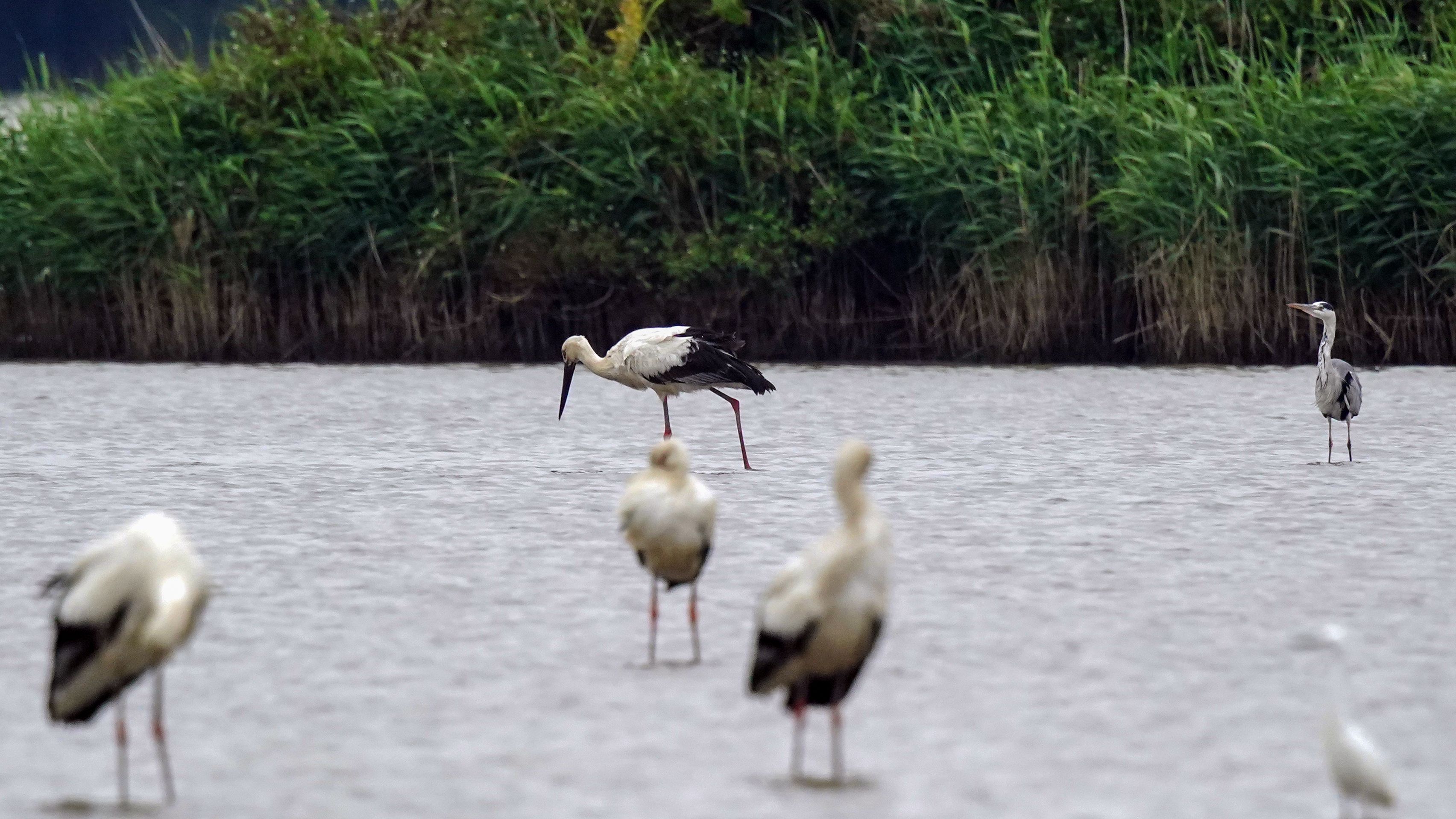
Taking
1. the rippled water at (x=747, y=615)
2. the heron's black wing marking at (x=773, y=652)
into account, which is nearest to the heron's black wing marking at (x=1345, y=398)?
the rippled water at (x=747, y=615)

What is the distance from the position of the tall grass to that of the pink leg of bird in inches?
575

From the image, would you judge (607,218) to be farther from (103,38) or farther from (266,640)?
(103,38)

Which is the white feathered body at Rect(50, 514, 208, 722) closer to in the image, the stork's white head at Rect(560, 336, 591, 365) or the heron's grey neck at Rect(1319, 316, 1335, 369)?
the heron's grey neck at Rect(1319, 316, 1335, 369)

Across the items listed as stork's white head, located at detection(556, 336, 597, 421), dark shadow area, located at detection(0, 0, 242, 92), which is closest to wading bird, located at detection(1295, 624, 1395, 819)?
stork's white head, located at detection(556, 336, 597, 421)

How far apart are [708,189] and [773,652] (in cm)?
1681

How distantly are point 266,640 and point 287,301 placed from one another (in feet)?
48.7

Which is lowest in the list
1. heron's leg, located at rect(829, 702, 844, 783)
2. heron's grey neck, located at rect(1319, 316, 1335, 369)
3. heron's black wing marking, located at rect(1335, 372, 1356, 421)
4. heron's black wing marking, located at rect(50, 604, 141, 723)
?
heron's leg, located at rect(829, 702, 844, 783)

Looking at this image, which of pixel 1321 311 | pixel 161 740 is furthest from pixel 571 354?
pixel 161 740

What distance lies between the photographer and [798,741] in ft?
19.0

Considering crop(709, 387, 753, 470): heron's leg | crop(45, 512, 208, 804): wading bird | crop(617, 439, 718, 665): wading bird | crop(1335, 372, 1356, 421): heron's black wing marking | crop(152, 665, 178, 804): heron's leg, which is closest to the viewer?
crop(45, 512, 208, 804): wading bird

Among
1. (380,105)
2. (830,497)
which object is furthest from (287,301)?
(830,497)

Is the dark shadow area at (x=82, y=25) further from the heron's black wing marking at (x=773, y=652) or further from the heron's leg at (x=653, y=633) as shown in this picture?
the heron's black wing marking at (x=773, y=652)

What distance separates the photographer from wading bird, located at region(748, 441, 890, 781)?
5578mm

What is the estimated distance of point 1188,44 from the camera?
2233 cm
